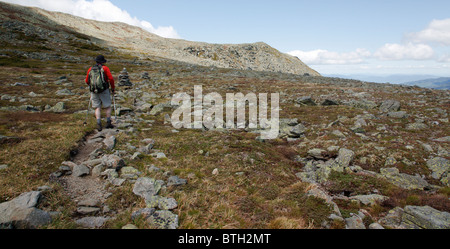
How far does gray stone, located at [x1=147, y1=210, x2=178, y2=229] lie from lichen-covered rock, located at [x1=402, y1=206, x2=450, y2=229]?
6.42 meters

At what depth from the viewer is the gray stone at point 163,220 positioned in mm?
5102

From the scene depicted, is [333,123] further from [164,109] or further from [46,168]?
[46,168]

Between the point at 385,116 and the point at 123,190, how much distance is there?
74.3 feet

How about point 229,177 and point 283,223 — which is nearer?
point 283,223

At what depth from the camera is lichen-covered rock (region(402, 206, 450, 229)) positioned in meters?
5.79

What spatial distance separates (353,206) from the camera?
7277 millimetres

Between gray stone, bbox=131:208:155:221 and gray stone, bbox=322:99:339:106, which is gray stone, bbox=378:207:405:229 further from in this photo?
gray stone, bbox=322:99:339:106

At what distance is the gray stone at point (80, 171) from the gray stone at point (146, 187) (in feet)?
6.89

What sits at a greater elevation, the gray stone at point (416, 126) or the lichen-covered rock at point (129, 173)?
the gray stone at point (416, 126)

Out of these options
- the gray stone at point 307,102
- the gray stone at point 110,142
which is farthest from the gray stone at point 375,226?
the gray stone at point 307,102

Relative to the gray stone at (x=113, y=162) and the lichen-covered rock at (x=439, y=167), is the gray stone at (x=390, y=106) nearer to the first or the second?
the lichen-covered rock at (x=439, y=167)
